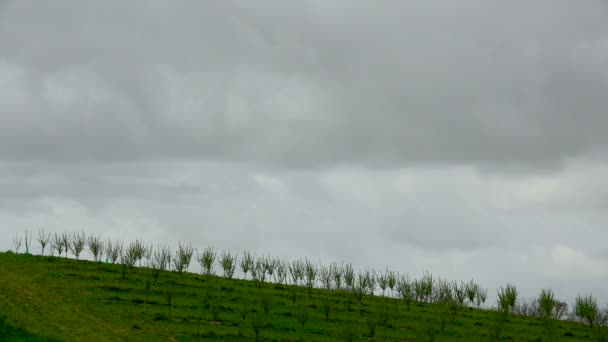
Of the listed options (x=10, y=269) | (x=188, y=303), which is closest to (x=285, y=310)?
(x=188, y=303)

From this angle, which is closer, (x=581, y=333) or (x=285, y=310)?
(x=285, y=310)

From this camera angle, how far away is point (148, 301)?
38.5 meters

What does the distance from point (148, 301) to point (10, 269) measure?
450 inches

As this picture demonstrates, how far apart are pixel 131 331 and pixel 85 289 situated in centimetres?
1004

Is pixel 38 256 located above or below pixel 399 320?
above

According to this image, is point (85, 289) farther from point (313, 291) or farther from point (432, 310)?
point (432, 310)

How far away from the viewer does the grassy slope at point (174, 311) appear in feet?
104

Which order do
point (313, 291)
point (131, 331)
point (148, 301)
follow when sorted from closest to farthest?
point (131, 331) < point (148, 301) < point (313, 291)

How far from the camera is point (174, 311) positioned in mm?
36531

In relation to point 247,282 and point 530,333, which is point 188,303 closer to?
point 247,282

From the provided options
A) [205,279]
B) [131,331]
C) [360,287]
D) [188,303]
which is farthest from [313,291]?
[131,331]

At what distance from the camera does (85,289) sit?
131ft

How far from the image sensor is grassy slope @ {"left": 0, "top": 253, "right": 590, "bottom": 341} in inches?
1244

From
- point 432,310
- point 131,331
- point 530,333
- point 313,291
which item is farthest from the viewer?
Answer: point 313,291
